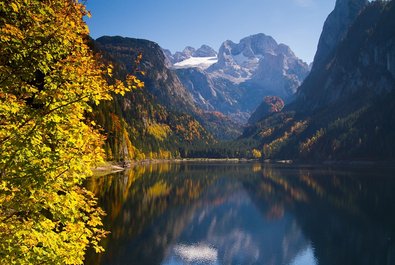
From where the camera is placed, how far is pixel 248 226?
82.4 m

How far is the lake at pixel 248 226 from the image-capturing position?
55.2m

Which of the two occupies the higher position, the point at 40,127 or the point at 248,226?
the point at 40,127

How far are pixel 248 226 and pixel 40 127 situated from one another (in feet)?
242

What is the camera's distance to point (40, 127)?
13.4 meters

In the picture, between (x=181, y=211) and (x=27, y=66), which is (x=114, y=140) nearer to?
(x=181, y=211)

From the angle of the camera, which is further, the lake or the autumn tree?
the lake

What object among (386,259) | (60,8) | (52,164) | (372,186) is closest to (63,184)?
(52,164)

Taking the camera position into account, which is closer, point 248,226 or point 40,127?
point 40,127

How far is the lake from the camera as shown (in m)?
55.2

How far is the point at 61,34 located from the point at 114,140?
623 ft

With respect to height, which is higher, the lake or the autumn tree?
the autumn tree

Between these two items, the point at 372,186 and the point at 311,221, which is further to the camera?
the point at 372,186

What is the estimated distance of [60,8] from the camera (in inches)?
607

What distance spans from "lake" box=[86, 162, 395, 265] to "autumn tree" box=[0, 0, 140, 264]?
32301mm
